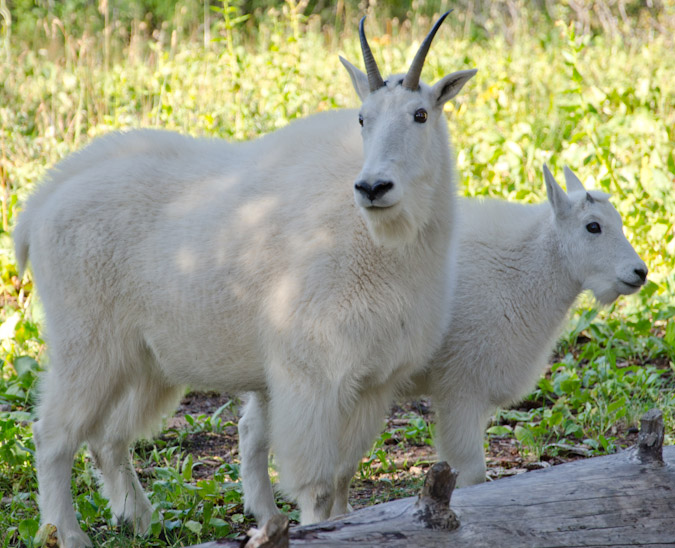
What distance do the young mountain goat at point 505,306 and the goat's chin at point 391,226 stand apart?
2.77 ft

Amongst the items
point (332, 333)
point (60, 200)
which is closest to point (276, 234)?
point (332, 333)

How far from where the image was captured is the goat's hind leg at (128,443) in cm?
417

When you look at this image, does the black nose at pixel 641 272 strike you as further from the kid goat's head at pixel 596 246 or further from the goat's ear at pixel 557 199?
the goat's ear at pixel 557 199

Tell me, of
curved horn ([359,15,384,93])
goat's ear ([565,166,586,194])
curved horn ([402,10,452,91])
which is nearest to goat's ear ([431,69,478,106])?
curved horn ([402,10,452,91])

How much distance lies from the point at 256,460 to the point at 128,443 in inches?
26.4

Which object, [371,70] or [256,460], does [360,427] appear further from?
[371,70]

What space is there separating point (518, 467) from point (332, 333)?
189 centimetres

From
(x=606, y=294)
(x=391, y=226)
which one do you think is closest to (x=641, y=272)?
(x=606, y=294)

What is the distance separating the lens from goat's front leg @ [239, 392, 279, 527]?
4328 mm

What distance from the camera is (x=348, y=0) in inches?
850

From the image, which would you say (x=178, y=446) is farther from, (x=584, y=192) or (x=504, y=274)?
(x=584, y=192)

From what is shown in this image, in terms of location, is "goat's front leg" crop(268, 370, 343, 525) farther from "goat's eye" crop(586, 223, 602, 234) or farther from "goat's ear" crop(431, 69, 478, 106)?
"goat's eye" crop(586, 223, 602, 234)

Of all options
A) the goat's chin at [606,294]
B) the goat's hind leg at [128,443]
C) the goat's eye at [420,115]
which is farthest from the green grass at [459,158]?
the goat's eye at [420,115]

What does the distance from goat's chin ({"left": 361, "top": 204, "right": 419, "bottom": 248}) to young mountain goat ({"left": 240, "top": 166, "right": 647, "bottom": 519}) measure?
84cm
